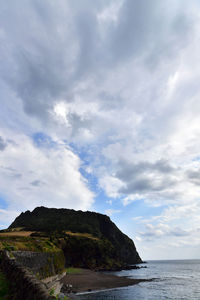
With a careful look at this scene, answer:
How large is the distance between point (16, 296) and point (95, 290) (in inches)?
1928

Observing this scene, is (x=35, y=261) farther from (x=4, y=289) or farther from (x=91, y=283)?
(x=91, y=283)

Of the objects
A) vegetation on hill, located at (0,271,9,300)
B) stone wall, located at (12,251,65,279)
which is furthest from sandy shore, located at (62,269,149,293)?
vegetation on hill, located at (0,271,9,300)

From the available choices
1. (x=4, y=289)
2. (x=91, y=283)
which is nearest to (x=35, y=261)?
(x=4, y=289)

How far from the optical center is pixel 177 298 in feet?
154

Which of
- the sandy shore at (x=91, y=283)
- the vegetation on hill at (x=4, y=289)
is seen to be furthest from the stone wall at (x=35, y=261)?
the sandy shore at (x=91, y=283)

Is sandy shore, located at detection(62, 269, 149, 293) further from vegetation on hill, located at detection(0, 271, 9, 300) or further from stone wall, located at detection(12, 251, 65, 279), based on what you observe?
vegetation on hill, located at detection(0, 271, 9, 300)

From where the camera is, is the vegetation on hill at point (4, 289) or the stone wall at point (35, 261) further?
the stone wall at point (35, 261)

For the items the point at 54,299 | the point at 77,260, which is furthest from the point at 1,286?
the point at 77,260

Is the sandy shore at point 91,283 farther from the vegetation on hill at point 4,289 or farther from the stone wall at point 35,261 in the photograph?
the vegetation on hill at point 4,289

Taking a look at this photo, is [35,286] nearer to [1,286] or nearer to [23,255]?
[1,286]

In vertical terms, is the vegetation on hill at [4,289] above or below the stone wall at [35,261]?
below

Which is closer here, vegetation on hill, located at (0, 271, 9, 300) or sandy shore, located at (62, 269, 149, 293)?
vegetation on hill, located at (0, 271, 9, 300)

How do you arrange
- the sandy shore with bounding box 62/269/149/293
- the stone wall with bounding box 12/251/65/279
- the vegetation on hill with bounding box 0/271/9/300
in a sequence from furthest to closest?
the sandy shore with bounding box 62/269/149/293, the stone wall with bounding box 12/251/65/279, the vegetation on hill with bounding box 0/271/9/300

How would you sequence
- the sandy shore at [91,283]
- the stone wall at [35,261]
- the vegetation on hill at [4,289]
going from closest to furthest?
the vegetation on hill at [4,289]
the stone wall at [35,261]
the sandy shore at [91,283]
